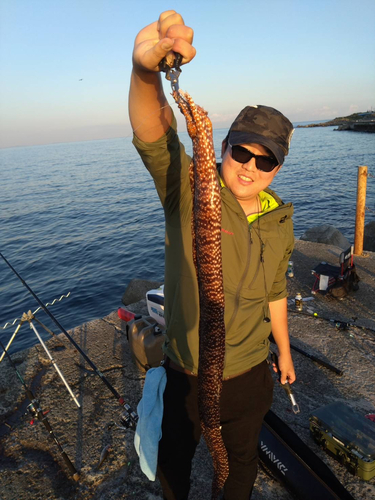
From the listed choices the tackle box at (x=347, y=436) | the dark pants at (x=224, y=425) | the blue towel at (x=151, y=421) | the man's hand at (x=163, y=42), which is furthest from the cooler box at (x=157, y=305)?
the man's hand at (x=163, y=42)

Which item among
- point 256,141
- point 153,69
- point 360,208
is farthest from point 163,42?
Answer: point 360,208

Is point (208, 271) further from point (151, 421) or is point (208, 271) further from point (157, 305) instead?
point (157, 305)

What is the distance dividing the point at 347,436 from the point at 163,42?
14.4 ft

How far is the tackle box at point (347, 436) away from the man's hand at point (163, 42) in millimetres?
4270

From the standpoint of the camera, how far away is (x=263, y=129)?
2404 millimetres

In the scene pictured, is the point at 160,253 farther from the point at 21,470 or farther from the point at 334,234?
the point at 21,470

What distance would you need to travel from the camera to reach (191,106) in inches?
61.4

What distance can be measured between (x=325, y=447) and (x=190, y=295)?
314cm

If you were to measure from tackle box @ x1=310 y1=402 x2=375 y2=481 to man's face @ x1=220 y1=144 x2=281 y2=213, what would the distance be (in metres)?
3.19

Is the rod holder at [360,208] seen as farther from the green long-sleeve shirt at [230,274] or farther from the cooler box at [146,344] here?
the green long-sleeve shirt at [230,274]

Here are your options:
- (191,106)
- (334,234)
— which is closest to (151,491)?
(191,106)

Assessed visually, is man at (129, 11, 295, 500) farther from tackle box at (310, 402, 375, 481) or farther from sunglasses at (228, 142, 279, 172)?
tackle box at (310, 402, 375, 481)

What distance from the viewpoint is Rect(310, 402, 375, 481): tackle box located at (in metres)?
3.61

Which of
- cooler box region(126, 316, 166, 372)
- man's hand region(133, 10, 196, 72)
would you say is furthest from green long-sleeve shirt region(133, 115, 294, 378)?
cooler box region(126, 316, 166, 372)
